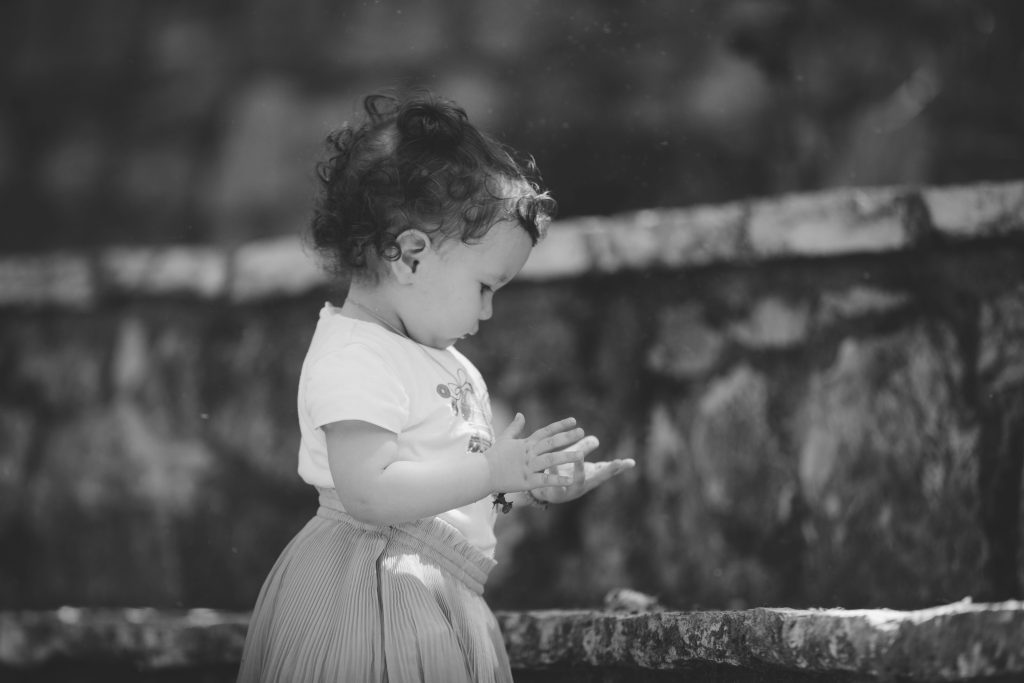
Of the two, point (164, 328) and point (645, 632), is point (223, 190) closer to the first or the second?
point (164, 328)

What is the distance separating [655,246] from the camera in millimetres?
2391

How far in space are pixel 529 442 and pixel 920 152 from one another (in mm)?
1914

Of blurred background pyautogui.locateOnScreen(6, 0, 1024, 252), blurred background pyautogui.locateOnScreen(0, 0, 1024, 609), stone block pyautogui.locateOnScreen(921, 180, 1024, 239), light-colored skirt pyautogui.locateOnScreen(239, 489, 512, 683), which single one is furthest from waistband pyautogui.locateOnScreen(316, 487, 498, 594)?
blurred background pyautogui.locateOnScreen(6, 0, 1024, 252)

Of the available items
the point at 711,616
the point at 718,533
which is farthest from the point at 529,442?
the point at 718,533

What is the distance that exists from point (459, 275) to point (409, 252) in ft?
0.25

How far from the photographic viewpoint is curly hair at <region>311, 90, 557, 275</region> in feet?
5.57

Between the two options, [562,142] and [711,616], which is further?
[562,142]

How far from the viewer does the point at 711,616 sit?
1.62 meters

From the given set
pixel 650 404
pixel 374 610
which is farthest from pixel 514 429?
pixel 650 404

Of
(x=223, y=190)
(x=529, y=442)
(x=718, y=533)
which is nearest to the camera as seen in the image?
(x=529, y=442)

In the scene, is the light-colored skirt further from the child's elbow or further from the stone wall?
the stone wall

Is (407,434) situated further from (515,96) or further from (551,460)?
(515,96)

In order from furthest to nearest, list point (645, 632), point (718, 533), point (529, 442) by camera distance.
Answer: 1. point (718, 533)
2. point (645, 632)
3. point (529, 442)

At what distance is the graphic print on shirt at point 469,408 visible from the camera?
1.72m
